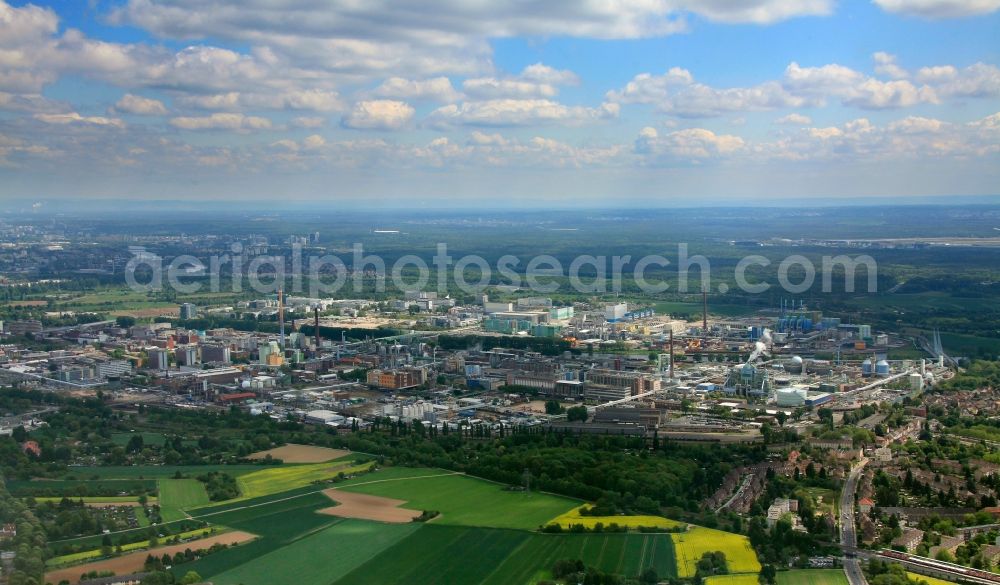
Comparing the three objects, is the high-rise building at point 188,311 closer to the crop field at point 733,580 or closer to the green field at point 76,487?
the green field at point 76,487

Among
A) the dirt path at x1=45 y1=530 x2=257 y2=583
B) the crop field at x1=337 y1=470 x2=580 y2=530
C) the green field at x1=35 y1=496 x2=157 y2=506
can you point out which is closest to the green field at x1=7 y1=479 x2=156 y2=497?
the green field at x1=35 y1=496 x2=157 y2=506

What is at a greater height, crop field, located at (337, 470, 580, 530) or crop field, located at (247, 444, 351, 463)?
crop field, located at (337, 470, 580, 530)

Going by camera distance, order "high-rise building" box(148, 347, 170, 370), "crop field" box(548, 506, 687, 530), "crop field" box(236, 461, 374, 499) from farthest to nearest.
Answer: "high-rise building" box(148, 347, 170, 370)
"crop field" box(236, 461, 374, 499)
"crop field" box(548, 506, 687, 530)

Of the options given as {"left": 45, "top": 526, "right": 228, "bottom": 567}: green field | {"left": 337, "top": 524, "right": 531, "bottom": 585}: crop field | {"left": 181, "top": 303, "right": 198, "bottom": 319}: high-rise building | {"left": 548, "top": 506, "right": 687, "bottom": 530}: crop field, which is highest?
{"left": 181, "top": 303, "right": 198, "bottom": 319}: high-rise building

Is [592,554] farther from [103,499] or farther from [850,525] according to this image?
[103,499]

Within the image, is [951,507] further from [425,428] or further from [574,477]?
[425,428]

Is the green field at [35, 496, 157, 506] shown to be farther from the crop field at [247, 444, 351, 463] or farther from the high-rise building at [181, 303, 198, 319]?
the high-rise building at [181, 303, 198, 319]

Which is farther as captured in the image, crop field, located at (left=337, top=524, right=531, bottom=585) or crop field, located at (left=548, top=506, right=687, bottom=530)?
crop field, located at (left=548, top=506, right=687, bottom=530)
